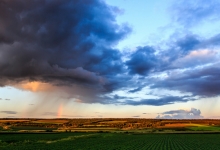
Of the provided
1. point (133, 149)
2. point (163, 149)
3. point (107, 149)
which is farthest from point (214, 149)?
point (107, 149)

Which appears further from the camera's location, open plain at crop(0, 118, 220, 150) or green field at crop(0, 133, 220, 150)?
open plain at crop(0, 118, 220, 150)

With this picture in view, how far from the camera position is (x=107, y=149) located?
45.7 m

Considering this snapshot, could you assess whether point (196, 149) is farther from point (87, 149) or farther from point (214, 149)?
point (87, 149)

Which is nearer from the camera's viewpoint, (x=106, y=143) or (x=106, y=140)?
(x=106, y=143)

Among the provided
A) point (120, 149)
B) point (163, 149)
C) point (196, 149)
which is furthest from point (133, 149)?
point (196, 149)

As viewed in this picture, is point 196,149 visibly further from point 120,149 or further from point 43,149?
point 43,149

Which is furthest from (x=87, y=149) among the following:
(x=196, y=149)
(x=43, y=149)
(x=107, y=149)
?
(x=196, y=149)

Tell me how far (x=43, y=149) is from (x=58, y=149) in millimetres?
2878

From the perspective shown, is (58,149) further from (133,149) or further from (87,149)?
(133,149)

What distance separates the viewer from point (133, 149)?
4588 centimetres

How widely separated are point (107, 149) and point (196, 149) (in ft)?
59.7

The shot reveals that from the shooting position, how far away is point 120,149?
45656 millimetres

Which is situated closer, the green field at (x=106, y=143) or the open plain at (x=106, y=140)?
the green field at (x=106, y=143)

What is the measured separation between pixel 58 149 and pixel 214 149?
31420mm
